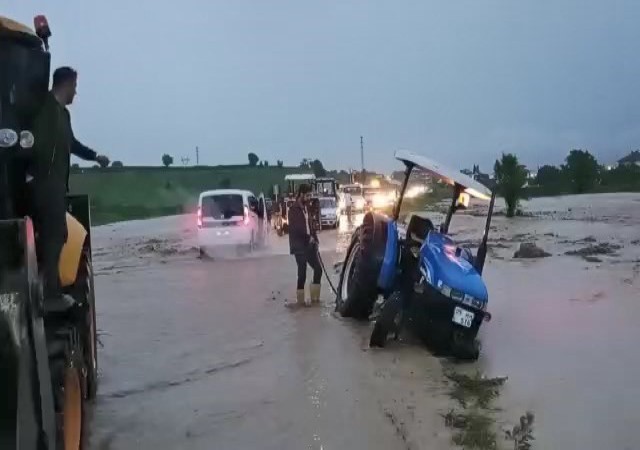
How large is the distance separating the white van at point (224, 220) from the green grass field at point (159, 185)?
47432 millimetres

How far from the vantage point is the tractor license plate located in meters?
8.25

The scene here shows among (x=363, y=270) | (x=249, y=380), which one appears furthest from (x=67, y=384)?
(x=363, y=270)

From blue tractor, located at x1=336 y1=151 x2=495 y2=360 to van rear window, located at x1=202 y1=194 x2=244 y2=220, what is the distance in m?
11.9

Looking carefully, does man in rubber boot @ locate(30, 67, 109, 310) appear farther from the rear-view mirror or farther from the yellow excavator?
the rear-view mirror

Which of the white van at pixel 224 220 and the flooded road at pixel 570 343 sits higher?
the white van at pixel 224 220

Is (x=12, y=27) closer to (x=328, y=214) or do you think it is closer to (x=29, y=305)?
(x=29, y=305)

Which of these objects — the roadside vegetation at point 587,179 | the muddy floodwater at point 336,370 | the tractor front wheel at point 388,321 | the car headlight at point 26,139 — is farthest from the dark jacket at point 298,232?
the roadside vegetation at point 587,179

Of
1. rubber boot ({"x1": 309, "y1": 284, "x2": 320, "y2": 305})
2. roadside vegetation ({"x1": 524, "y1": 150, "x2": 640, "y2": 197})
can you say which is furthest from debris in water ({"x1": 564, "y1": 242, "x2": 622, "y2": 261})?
roadside vegetation ({"x1": 524, "y1": 150, "x2": 640, "y2": 197})

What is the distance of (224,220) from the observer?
21.9 metres

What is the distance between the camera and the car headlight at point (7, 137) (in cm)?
383

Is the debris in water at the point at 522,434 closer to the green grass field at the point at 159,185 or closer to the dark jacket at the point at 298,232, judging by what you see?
the dark jacket at the point at 298,232

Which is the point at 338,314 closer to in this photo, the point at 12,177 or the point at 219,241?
the point at 12,177

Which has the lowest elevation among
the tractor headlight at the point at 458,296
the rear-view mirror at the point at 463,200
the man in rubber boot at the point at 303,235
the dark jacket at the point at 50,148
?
the tractor headlight at the point at 458,296

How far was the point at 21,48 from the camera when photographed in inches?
156
